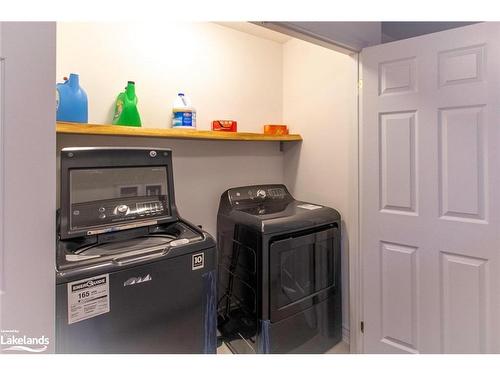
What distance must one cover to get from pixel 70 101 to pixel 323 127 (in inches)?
65.5

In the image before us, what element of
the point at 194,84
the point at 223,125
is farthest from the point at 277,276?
the point at 194,84

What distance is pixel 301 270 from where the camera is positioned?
1.79 metres

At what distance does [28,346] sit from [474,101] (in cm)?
198

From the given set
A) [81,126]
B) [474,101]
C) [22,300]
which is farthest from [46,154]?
[474,101]

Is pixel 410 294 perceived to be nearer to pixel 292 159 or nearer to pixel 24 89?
pixel 292 159

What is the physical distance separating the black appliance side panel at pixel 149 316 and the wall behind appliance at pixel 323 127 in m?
1.13

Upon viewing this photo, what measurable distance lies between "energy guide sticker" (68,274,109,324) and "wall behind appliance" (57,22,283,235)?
3.13ft

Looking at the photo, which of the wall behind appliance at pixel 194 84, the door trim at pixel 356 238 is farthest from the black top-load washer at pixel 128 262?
the door trim at pixel 356 238

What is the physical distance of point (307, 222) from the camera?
1.79 meters

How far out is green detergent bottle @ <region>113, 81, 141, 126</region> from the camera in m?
1.65

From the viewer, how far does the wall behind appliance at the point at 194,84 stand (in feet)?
5.52

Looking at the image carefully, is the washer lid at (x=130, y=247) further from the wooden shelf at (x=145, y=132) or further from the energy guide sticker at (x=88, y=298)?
the wooden shelf at (x=145, y=132)

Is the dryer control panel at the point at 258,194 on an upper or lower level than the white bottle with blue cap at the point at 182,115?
lower

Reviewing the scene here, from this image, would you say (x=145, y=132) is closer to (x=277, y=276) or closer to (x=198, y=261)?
(x=198, y=261)
